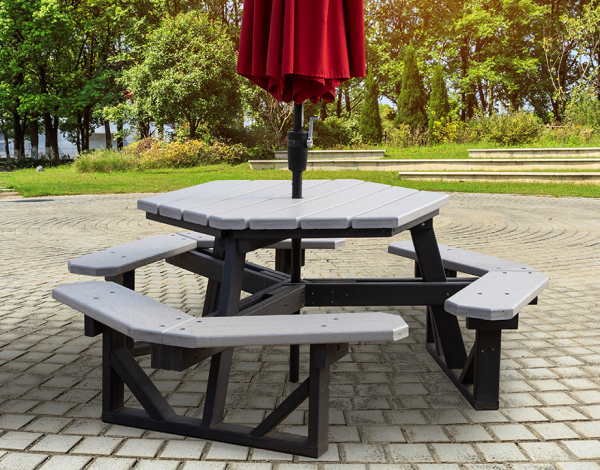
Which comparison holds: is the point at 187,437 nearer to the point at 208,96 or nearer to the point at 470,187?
the point at 470,187

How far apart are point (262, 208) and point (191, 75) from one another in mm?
20525

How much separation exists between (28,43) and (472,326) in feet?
107

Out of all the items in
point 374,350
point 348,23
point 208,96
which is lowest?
point 374,350

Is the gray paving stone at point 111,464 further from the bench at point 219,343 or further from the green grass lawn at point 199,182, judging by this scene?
the green grass lawn at point 199,182

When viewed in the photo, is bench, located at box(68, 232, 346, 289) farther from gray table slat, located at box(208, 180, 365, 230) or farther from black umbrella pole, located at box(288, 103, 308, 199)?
black umbrella pole, located at box(288, 103, 308, 199)

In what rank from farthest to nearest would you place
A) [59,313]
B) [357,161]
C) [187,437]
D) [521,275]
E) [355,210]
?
[357,161] < [59,313] < [521,275] < [355,210] < [187,437]

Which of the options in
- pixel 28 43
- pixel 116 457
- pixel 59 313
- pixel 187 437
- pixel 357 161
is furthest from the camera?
pixel 28 43

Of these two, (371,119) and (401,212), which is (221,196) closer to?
(401,212)

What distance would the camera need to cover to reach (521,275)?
331 cm

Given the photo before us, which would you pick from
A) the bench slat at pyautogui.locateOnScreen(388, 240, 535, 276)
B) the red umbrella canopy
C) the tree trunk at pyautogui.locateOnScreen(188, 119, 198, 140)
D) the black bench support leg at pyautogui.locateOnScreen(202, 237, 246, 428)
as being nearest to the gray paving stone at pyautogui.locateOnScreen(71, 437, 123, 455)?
the black bench support leg at pyautogui.locateOnScreen(202, 237, 246, 428)

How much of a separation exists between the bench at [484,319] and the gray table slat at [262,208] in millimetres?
984

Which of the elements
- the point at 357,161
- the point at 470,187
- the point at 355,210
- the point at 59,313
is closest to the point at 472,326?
the point at 355,210

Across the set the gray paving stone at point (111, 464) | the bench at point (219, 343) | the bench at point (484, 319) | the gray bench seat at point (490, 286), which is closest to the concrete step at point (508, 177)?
the gray bench seat at point (490, 286)

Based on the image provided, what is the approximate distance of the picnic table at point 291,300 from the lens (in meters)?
2.29
